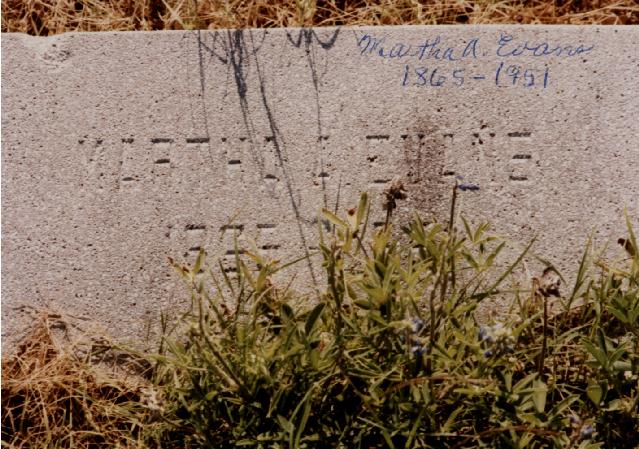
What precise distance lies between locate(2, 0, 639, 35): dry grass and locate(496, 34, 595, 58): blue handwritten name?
9.7 inches

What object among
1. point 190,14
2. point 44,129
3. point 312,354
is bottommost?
point 312,354

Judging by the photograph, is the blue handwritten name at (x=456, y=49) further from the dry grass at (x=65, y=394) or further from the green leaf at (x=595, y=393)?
the dry grass at (x=65, y=394)

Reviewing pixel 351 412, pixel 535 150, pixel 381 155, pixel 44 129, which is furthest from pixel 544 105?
pixel 44 129

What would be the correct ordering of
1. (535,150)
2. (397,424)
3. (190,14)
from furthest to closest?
(190,14) → (535,150) → (397,424)

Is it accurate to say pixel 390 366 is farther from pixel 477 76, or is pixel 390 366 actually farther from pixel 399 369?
pixel 477 76

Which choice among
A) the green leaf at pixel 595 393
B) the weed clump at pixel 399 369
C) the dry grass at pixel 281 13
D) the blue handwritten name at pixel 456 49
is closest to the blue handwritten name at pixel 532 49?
the blue handwritten name at pixel 456 49

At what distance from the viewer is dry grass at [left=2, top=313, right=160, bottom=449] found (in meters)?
1.91

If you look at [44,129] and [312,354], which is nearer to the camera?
[312,354]

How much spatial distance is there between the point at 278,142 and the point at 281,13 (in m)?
0.55

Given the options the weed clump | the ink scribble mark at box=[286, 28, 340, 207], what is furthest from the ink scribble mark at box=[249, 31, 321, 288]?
the weed clump

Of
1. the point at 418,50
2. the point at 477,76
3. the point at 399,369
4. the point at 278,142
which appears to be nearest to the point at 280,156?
the point at 278,142

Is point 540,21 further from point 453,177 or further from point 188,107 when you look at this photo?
point 188,107

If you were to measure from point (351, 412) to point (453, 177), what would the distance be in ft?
2.47

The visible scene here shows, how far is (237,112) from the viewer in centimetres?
201
